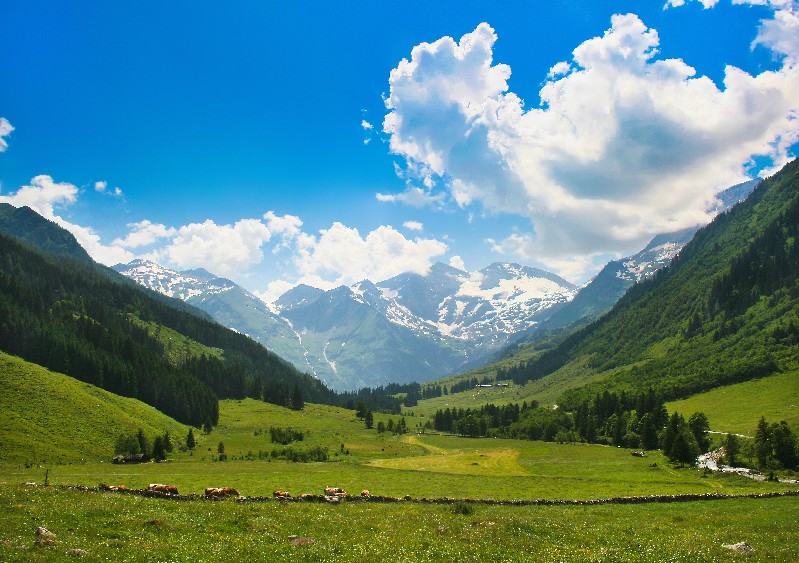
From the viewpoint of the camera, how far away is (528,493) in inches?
2382

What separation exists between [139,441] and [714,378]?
21796 centimetres

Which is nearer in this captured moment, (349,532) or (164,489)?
(349,532)

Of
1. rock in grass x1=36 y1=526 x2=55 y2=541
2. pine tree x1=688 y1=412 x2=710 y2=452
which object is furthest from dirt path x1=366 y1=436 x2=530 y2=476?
rock in grass x1=36 y1=526 x2=55 y2=541

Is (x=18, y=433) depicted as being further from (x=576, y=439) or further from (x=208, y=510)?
(x=576, y=439)

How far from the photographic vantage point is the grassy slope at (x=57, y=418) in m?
84.4

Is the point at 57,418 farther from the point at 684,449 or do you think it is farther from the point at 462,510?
the point at 684,449

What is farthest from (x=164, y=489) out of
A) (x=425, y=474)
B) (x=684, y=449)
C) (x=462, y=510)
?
(x=684, y=449)

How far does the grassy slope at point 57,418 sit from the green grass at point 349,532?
2444 inches

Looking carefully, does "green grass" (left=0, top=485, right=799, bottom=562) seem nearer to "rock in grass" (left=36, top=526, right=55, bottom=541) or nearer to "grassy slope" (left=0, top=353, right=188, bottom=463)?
"rock in grass" (left=36, top=526, right=55, bottom=541)

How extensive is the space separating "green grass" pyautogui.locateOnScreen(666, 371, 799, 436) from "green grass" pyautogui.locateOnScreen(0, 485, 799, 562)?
346ft

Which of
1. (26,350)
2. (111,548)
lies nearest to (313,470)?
→ (111,548)

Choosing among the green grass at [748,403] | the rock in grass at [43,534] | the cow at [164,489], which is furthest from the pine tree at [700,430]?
the rock in grass at [43,534]

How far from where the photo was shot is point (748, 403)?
158750 millimetres

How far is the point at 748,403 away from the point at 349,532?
181 meters
